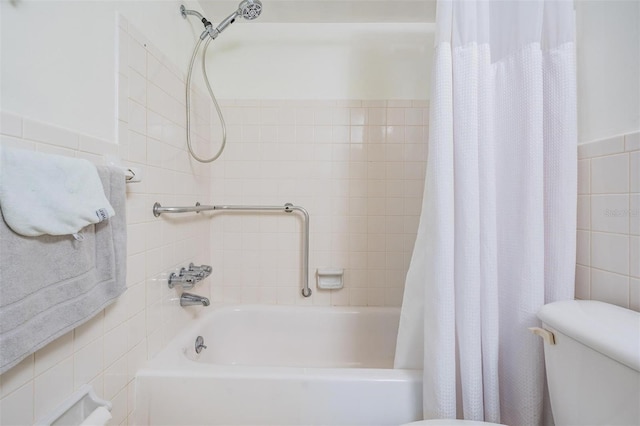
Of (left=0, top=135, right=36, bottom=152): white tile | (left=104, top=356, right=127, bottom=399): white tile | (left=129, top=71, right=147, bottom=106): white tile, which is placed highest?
(left=129, top=71, right=147, bottom=106): white tile

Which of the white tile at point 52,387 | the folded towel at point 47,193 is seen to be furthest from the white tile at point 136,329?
the folded towel at point 47,193

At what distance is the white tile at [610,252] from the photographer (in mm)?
691

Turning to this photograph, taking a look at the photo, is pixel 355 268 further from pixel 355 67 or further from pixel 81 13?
pixel 81 13

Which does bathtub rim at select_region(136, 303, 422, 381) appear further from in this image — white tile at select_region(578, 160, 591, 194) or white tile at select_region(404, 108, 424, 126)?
white tile at select_region(404, 108, 424, 126)

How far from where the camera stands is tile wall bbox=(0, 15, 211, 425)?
0.56 metres

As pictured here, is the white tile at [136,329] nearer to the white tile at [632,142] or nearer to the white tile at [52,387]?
the white tile at [52,387]

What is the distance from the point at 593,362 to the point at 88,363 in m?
1.23

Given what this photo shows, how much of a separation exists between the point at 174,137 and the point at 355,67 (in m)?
1.09

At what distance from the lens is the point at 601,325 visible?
1.92ft

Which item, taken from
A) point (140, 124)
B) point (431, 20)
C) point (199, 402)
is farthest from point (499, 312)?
point (431, 20)

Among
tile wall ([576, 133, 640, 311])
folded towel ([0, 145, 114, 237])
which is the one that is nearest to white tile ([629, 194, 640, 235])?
tile wall ([576, 133, 640, 311])

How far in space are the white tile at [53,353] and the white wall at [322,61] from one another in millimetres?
1400

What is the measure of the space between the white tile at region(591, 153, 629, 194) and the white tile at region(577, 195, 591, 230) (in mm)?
33

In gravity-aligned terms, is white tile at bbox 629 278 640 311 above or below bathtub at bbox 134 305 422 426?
above
